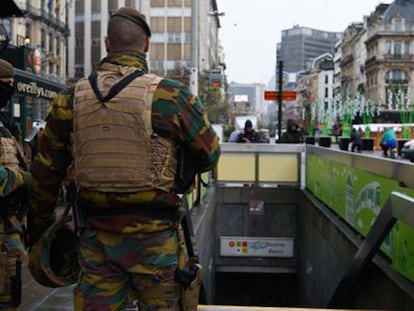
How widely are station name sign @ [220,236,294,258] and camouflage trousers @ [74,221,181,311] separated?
1050 centimetres

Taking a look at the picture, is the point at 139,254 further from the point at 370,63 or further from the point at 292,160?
the point at 370,63

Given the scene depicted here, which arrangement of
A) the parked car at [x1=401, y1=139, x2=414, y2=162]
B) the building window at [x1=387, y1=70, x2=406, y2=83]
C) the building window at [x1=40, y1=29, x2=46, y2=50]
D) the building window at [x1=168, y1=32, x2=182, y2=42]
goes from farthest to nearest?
the building window at [x1=387, y1=70, x2=406, y2=83], the building window at [x1=168, y1=32, x2=182, y2=42], the building window at [x1=40, y1=29, x2=46, y2=50], the parked car at [x1=401, y1=139, x2=414, y2=162]

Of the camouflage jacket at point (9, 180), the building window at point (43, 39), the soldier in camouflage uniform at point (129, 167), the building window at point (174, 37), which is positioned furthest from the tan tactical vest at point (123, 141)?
the building window at point (174, 37)

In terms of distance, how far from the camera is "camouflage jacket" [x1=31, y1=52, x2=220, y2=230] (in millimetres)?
2609

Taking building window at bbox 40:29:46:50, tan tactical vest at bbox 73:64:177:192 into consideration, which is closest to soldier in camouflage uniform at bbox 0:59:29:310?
tan tactical vest at bbox 73:64:177:192

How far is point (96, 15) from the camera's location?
84.3 metres

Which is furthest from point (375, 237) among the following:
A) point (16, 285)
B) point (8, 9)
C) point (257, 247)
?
point (257, 247)

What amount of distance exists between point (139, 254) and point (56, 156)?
616mm

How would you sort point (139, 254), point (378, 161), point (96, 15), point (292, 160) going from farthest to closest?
point (96, 15) → point (292, 160) → point (378, 161) → point (139, 254)

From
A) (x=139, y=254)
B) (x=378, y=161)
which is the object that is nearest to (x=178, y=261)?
(x=139, y=254)

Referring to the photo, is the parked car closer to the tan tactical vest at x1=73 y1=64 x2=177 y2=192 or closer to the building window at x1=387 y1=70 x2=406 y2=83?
the tan tactical vest at x1=73 y1=64 x2=177 y2=192

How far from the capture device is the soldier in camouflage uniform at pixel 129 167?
259 centimetres

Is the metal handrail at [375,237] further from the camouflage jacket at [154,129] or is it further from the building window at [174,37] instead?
the building window at [174,37]

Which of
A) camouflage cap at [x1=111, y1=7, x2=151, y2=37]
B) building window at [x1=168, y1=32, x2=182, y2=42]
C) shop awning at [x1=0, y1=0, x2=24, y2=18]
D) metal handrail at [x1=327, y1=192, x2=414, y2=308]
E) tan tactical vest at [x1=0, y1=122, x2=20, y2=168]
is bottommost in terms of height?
metal handrail at [x1=327, y1=192, x2=414, y2=308]
